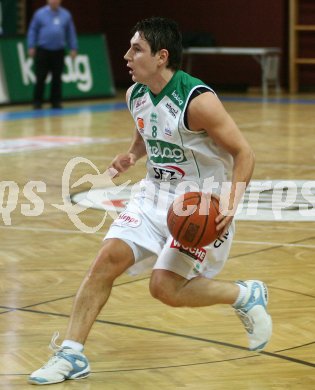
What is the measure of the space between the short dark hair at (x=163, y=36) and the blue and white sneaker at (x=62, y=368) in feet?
4.97

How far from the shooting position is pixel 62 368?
489 centimetres

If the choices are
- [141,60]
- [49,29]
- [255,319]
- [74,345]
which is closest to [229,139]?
[141,60]

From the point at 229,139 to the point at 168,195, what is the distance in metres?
0.48

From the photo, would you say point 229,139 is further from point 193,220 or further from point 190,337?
point 190,337

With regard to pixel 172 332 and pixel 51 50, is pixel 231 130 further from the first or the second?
pixel 51 50

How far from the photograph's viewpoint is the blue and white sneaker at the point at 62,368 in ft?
15.9

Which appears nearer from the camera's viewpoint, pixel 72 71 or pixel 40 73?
pixel 40 73

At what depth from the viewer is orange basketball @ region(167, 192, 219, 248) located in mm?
4867

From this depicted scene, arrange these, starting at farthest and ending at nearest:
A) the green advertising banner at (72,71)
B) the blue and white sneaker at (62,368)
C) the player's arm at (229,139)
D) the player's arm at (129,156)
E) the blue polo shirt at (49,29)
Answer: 1. the green advertising banner at (72,71)
2. the blue polo shirt at (49,29)
3. the player's arm at (129,156)
4. the player's arm at (229,139)
5. the blue and white sneaker at (62,368)

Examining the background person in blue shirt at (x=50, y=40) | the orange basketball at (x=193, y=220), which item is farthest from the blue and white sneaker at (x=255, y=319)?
the background person in blue shirt at (x=50, y=40)

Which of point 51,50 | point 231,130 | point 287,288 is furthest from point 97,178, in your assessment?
point 51,50

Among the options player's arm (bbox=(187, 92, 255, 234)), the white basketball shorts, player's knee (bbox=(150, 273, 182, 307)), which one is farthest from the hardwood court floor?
player's arm (bbox=(187, 92, 255, 234))

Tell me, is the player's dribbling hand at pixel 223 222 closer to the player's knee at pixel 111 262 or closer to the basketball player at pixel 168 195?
→ the basketball player at pixel 168 195

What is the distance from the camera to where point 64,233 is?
346 inches
